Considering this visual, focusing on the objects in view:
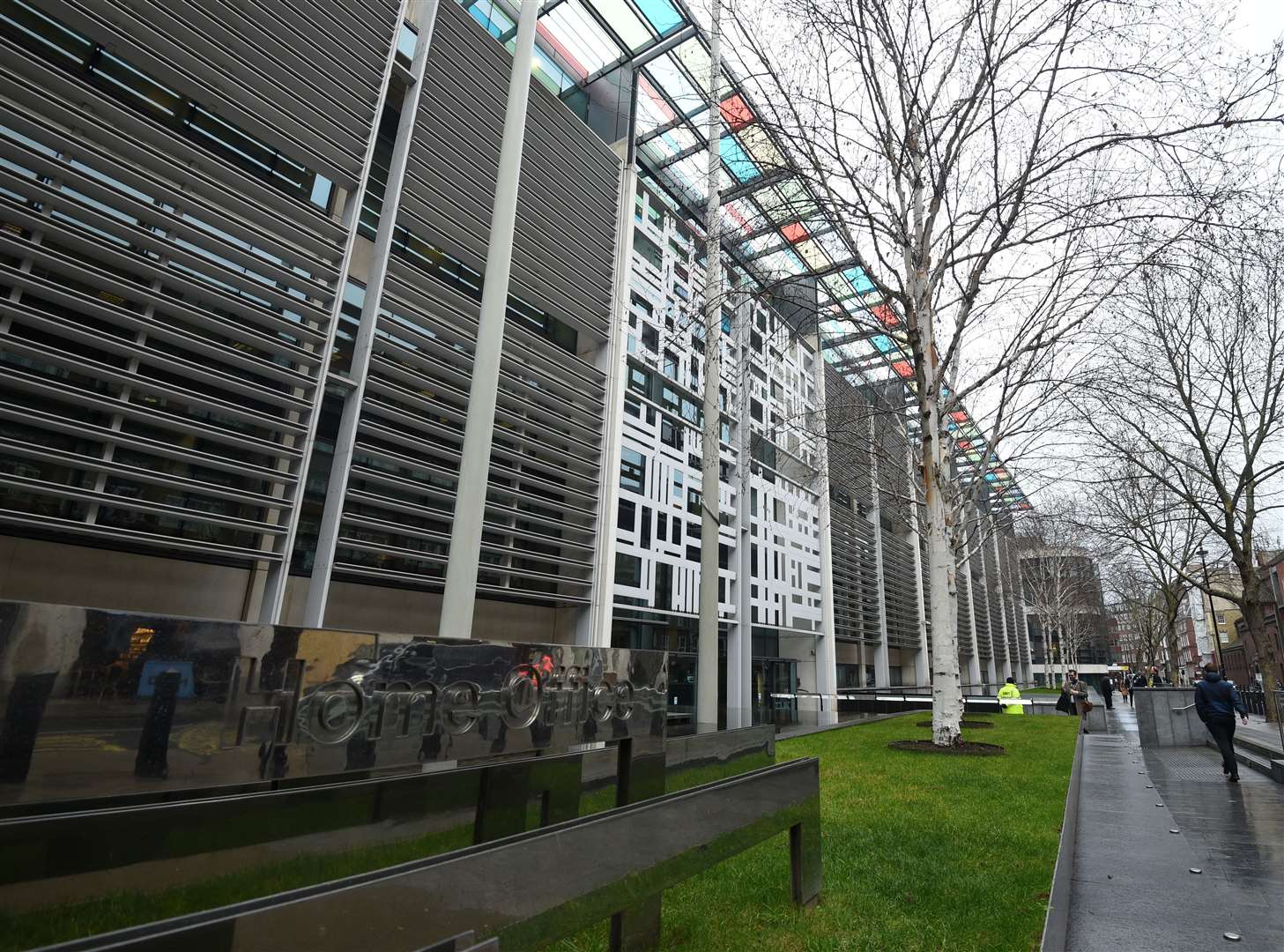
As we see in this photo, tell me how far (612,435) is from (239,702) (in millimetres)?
15712

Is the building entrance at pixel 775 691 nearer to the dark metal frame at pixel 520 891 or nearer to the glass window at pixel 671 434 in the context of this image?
the glass window at pixel 671 434

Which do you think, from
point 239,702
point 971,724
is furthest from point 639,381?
point 239,702

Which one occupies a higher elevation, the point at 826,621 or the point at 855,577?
the point at 855,577

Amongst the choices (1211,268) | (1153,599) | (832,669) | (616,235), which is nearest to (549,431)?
(616,235)

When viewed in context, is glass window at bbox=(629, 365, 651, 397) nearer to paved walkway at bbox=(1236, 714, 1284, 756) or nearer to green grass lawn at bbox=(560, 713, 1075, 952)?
green grass lawn at bbox=(560, 713, 1075, 952)

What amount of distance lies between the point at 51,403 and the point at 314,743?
31.7 ft

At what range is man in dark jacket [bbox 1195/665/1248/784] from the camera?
32.8 feet

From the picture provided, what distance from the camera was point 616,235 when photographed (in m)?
19.7

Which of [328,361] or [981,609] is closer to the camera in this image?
[328,361]

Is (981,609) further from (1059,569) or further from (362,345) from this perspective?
(362,345)

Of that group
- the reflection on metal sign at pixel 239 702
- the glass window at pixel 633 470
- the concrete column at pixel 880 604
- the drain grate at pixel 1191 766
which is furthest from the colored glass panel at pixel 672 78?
the concrete column at pixel 880 604

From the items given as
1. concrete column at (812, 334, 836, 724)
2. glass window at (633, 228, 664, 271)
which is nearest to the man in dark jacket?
glass window at (633, 228, 664, 271)

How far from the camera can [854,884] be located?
443 cm

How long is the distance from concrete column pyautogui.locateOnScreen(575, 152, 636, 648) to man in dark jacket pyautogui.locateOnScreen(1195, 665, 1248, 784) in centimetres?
1091
